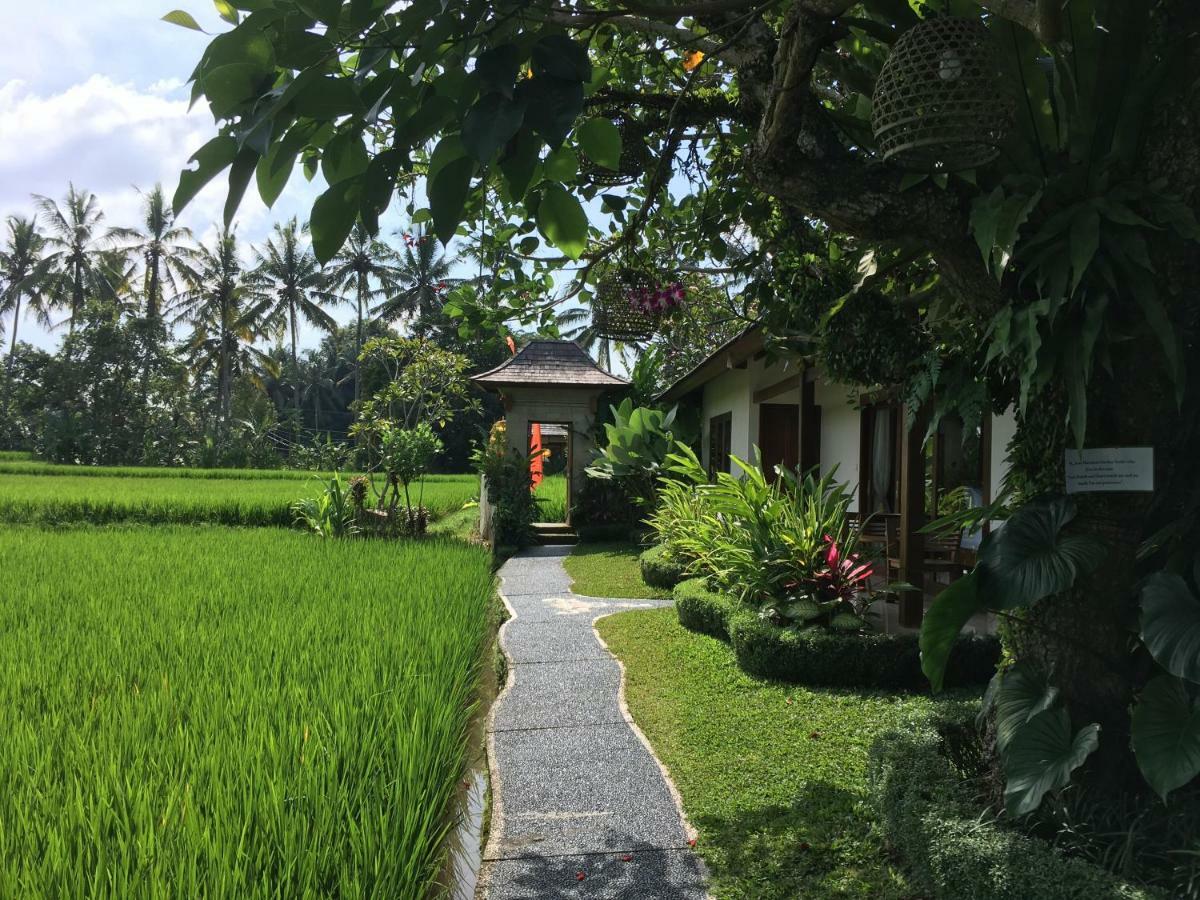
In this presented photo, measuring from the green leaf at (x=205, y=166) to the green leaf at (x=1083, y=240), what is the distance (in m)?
2.15

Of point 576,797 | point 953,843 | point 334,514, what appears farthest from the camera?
point 334,514

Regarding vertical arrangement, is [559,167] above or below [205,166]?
above

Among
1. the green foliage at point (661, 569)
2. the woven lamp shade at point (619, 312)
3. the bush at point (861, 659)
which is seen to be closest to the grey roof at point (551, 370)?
the green foliage at point (661, 569)

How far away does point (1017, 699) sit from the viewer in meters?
2.68

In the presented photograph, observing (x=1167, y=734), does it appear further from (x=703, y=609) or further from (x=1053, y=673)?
(x=703, y=609)

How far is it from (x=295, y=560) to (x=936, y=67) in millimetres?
8082

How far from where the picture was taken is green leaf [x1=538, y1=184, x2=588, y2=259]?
140 centimetres

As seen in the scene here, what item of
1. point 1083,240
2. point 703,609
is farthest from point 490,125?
point 703,609

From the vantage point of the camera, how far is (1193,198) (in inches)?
97.6

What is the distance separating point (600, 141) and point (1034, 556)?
200cm

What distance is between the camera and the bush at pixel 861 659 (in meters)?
5.12

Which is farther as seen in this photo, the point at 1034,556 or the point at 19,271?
the point at 19,271

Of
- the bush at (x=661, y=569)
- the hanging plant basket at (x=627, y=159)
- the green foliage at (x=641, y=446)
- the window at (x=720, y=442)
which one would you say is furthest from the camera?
the green foliage at (x=641, y=446)

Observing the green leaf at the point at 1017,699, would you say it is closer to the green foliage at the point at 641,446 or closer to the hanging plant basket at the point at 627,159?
the hanging plant basket at the point at 627,159
